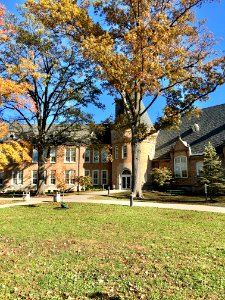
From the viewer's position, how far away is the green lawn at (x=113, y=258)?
5.34 metres

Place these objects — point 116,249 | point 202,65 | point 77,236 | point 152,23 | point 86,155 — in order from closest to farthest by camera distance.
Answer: point 116,249 < point 77,236 < point 152,23 < point 202,65 < point 86,155

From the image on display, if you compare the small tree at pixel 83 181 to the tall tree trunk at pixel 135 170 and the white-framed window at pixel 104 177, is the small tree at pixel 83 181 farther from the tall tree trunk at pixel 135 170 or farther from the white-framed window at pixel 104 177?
the tall tree trunk at pixel 135 170

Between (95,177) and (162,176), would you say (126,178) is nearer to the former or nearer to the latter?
(95,177)

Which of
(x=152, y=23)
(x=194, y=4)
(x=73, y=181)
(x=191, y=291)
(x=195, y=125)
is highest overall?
(x=194, y=4)

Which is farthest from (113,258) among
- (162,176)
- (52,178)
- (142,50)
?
(52,178)

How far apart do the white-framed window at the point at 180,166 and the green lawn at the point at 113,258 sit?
21.3 meters

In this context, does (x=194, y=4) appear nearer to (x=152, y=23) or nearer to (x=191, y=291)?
(x=152, y=23)

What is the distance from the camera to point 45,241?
9.01 meters

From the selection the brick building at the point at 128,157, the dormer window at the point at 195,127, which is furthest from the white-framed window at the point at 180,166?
the dormer window at the point at 195,127

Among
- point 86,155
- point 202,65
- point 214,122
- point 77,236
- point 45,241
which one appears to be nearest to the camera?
point 45,241

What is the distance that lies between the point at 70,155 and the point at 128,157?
10344 millimetres

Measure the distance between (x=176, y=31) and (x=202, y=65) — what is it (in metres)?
3.44

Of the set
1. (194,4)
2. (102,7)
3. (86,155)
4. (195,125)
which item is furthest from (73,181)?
(194,4)

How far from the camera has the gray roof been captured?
3164 centimetres
